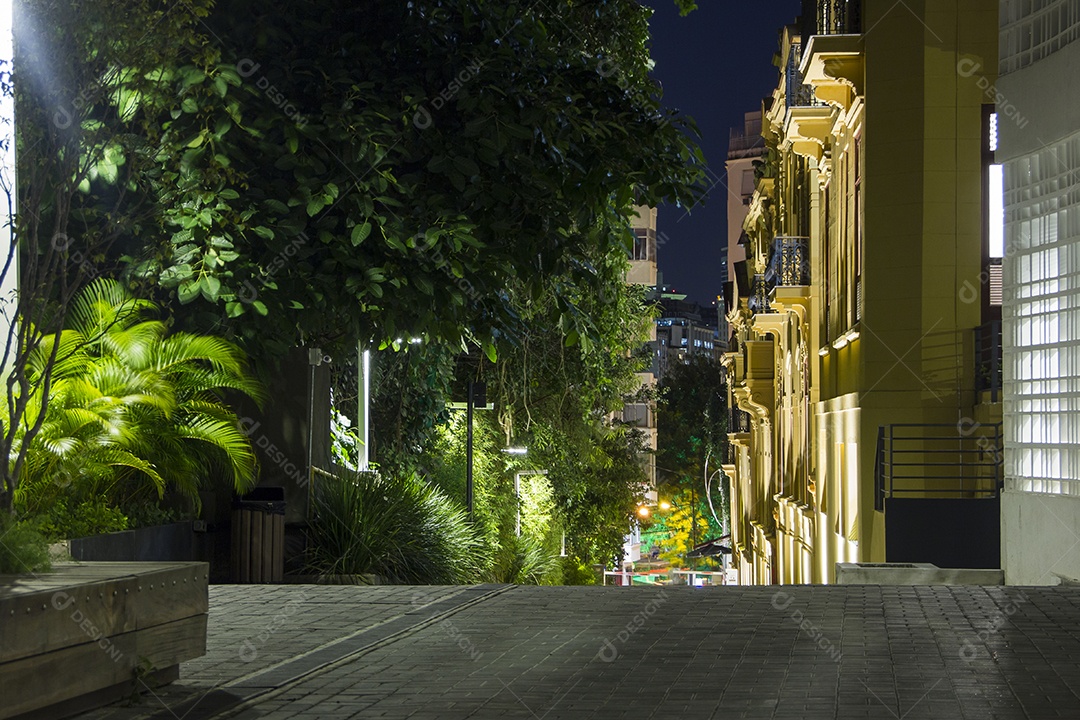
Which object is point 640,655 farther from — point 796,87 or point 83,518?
point 796,87

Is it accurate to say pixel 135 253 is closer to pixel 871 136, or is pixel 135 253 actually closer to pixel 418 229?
pixel 418 229

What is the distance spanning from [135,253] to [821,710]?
28.4ft

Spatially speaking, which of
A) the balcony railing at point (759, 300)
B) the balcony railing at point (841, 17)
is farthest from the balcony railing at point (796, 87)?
the balcony railing at point (759, 300)

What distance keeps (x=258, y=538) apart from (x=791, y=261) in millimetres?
15029

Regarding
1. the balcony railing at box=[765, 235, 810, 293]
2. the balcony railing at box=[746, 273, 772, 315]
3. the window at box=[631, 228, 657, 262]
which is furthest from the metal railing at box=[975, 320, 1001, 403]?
the window at box=[631, 228, 657, 262]

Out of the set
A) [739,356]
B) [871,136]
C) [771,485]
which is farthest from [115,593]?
[739,356]

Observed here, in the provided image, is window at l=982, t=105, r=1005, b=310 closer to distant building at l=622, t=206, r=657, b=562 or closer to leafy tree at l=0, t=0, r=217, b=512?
leafy tree at l=0, t=0, r=217, b=512

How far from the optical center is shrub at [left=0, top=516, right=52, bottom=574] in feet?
24.6

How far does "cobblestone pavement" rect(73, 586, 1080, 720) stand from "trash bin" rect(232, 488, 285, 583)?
5.56 feet

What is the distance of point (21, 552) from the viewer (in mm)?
7512

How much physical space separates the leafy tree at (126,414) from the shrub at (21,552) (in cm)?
437

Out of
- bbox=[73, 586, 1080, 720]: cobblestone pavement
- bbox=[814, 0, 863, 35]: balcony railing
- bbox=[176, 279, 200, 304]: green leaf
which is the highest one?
bbox=[814, 0, 863, 35]: balcony railing

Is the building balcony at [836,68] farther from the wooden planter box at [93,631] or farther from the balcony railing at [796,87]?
the wooden planter box at [93,631]

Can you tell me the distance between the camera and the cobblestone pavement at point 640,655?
24.7 feet
